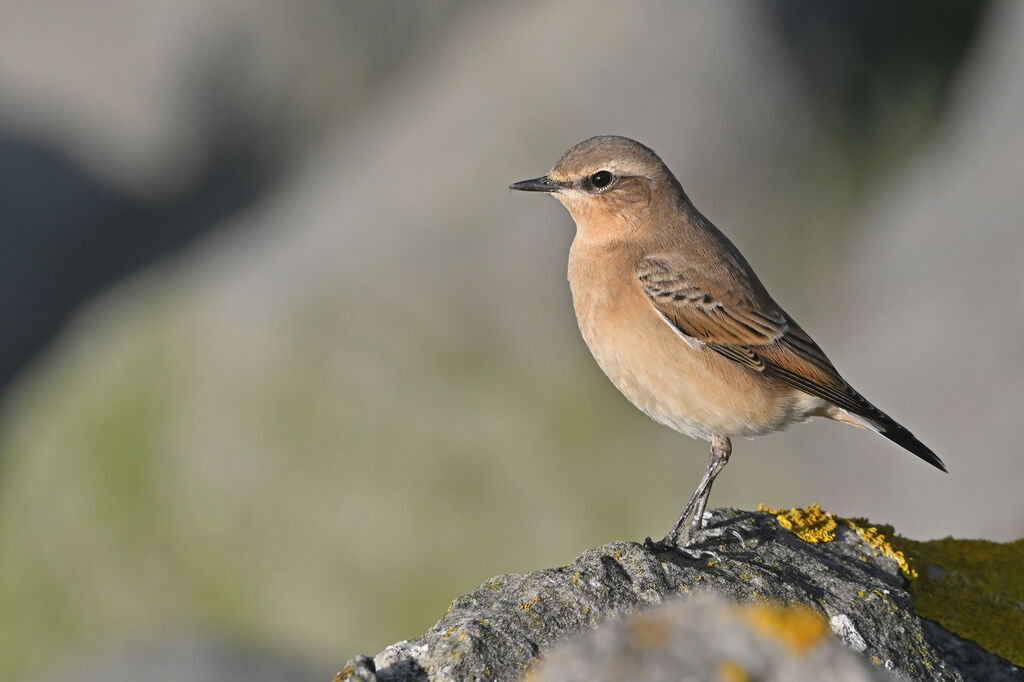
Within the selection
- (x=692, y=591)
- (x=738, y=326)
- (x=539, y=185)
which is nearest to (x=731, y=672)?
(x=692, y=591)

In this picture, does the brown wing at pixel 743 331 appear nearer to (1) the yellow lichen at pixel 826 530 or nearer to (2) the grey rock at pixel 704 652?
(1) the yellow lichen at pixel 826 530

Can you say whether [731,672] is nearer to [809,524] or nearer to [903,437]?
[809,524]

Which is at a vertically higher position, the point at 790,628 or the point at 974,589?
the point at 974,589

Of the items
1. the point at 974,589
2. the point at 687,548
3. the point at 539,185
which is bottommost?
the point at 974,589

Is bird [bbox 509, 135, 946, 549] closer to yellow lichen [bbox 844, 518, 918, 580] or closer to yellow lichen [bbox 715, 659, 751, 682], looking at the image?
yellow lichen [bbox 844, 518, 918, 580]

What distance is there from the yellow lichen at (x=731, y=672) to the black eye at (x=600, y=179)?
5.40m

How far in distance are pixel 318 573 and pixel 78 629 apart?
396cm

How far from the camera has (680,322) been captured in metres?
6.86

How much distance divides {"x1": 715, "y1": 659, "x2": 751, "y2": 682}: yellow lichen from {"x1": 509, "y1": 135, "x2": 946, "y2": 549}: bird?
392 cm

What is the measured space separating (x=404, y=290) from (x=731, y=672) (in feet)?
51.7

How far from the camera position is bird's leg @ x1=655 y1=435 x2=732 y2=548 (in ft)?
19.0

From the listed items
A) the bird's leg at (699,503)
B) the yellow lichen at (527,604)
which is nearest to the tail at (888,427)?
the bird's leg at (699,503)

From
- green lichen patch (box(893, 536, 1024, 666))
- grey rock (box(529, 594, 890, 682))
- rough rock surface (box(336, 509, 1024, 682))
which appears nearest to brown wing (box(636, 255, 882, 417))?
green lichen patch (box(893, 536, 1024, 666))

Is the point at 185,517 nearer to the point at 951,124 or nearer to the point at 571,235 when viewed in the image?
the point at 571,235
